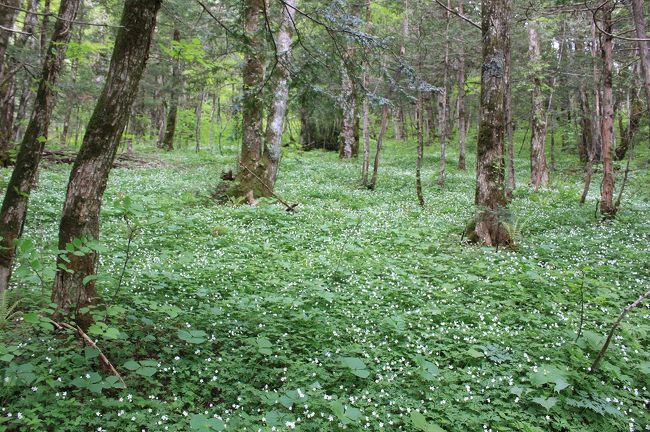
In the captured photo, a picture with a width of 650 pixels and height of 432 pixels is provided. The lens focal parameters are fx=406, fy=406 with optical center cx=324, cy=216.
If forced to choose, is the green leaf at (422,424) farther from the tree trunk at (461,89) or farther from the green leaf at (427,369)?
the tree trunk at (461,89)

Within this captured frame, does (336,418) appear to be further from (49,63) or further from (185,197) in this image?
(185,197)

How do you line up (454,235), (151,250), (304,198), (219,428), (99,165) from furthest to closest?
1. (304,198)
2. (454,235)
3. (151,250)
4. (99,165)
5. (219,428)

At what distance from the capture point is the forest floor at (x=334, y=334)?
138 inches

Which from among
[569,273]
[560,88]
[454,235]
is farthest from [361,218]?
[560,88]

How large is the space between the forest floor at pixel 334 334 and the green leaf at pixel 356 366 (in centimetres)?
2

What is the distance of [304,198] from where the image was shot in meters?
13.8

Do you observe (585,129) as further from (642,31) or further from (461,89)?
(642,31)

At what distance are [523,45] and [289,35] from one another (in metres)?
19.1

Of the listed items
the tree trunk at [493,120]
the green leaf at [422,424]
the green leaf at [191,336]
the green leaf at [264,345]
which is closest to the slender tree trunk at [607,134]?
the tree trunk at [493,120]

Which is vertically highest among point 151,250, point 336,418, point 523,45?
point 523,45

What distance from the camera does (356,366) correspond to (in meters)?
3.97

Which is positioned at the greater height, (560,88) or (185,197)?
(560,88)

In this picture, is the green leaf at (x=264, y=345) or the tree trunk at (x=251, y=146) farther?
the tree trunk at (x=251, y=146)

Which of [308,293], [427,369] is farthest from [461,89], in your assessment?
[427,369]
